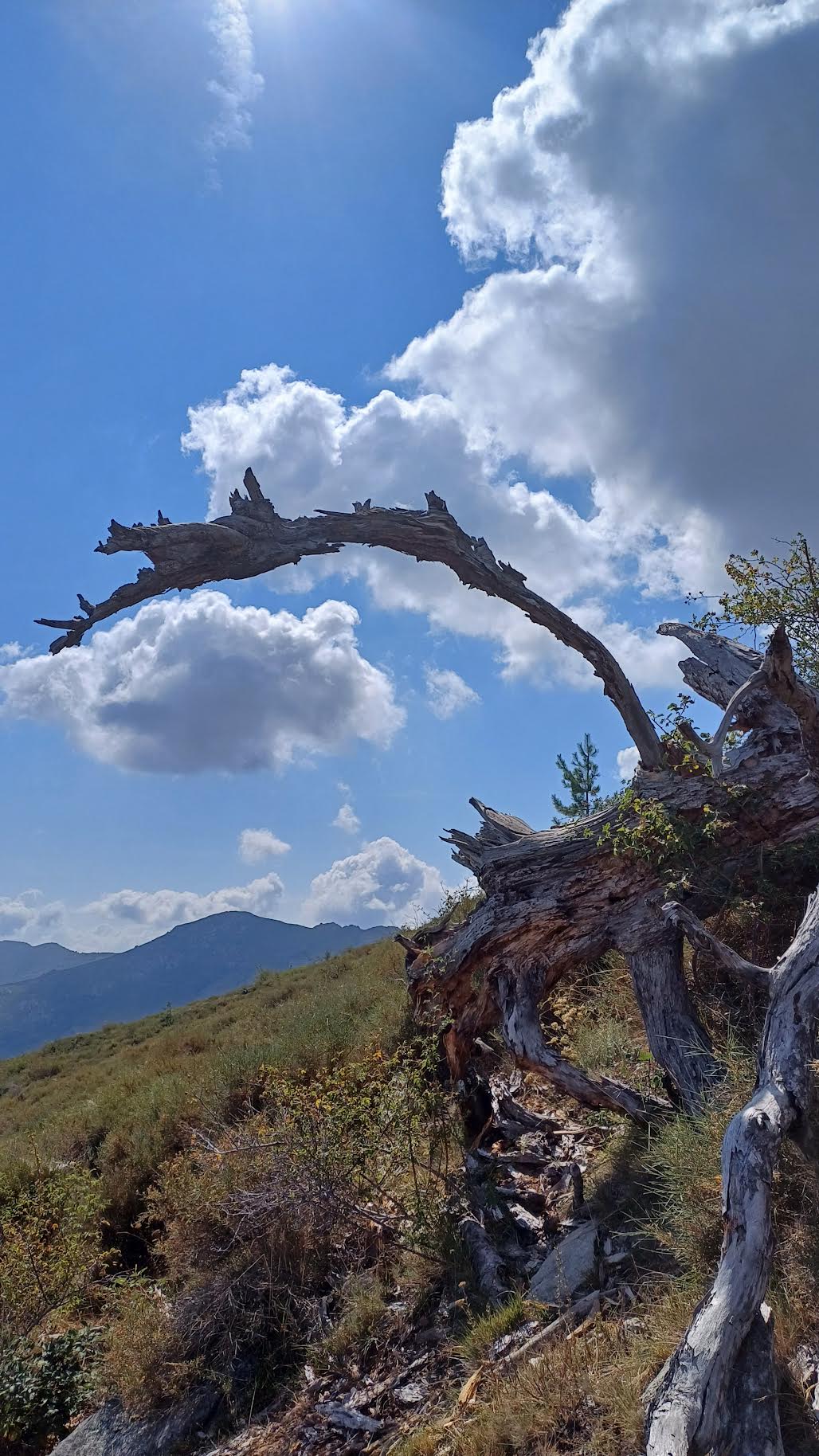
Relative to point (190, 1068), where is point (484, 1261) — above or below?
below

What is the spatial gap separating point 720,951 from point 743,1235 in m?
1.97

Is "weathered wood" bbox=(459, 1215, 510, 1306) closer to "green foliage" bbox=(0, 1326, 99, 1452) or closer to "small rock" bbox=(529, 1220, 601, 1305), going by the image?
"small rock" bbox=(529, 1220, 601, 1305)

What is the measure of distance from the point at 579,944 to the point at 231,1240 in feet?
12.6

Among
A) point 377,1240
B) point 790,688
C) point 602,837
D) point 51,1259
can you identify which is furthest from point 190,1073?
point 790,688

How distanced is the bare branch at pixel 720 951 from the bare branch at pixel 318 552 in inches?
107

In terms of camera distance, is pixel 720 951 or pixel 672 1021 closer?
pixel 720 951

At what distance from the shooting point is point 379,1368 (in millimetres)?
4938

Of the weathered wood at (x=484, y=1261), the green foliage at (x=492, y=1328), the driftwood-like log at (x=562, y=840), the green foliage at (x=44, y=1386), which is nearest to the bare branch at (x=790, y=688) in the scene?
the driftwood-like log at (x=562, y=840)

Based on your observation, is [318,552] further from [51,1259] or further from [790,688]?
[51,1259]

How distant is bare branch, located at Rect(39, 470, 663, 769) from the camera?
742 cm

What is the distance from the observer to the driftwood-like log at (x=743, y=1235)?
2814 millimetres

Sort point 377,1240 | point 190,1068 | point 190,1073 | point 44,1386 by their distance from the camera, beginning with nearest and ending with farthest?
point 377,1240
point 44,1386
point 190,1073
point 190,1068

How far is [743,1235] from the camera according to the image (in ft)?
10.9

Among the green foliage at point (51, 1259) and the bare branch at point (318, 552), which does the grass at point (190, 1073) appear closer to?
the green foliage at point (51, 1259)
